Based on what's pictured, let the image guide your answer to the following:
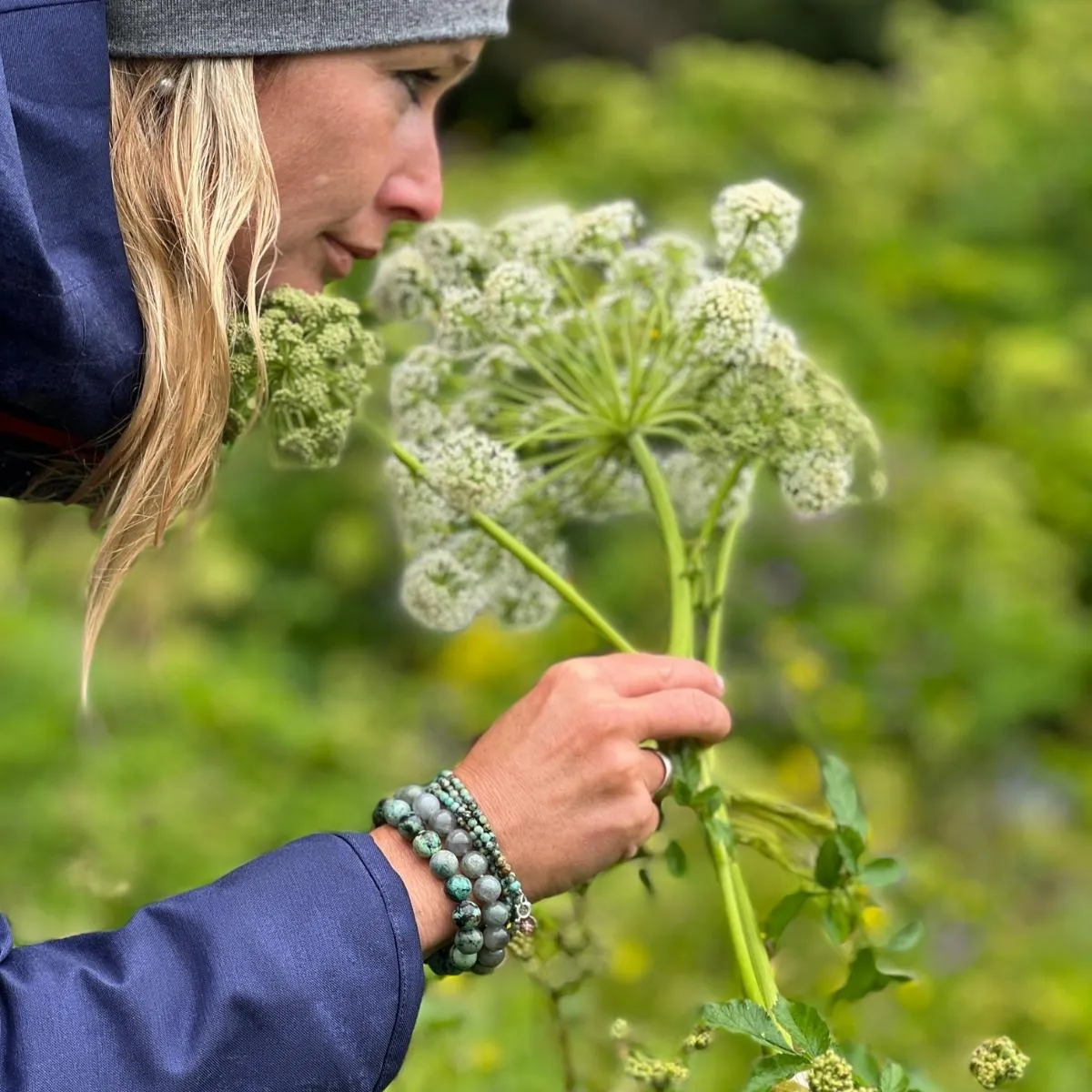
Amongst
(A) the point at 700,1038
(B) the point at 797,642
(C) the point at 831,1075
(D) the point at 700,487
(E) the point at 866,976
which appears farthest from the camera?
(B) the point at 797,642

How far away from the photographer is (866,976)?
1.28m

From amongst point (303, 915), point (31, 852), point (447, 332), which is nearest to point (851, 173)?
point (31, 852)

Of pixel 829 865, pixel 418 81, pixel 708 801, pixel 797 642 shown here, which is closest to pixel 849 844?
pixel 829 865

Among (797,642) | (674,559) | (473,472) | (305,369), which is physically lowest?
(797,642)

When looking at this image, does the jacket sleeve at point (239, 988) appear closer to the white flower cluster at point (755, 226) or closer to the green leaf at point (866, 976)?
the green leaf at point (866, 976)

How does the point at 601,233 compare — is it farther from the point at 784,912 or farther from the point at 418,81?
the point at 784,912

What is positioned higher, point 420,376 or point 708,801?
point 420,376

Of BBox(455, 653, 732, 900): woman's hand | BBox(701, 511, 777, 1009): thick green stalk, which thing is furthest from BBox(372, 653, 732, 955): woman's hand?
BBox(701, 511, 777, 1009): thick green stalk

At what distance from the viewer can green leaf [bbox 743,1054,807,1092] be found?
109cm

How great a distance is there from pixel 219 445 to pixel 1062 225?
4116 millimetres

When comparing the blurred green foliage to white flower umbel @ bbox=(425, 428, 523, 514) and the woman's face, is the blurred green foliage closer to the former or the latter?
white flower umbel @ bbox=(425, 428, 523, 514)

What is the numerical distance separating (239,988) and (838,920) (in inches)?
21.1

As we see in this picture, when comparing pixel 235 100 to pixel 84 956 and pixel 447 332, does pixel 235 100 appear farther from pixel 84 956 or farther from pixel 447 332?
pixel 84 956

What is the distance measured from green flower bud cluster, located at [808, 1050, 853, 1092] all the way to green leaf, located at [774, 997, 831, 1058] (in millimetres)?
10
